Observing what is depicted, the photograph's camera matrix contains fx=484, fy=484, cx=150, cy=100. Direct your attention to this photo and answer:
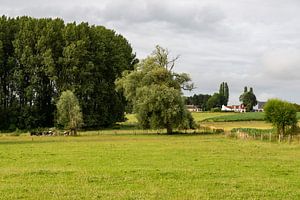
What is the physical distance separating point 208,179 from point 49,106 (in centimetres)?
7209

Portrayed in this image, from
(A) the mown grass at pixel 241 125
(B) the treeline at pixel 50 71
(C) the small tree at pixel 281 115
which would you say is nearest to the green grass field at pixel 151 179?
(C) the small tree at pixel 281 115

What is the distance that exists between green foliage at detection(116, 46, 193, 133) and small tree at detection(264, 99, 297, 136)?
40.2ft

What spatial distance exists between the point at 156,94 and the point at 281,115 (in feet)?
58.4

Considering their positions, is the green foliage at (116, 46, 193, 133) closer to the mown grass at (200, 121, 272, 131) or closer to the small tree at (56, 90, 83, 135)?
the small tree at (56, 90, 83, 135)

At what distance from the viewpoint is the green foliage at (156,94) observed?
70000mm

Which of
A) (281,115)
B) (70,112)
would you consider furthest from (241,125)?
(70,112)

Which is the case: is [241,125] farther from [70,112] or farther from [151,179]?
[151,179]

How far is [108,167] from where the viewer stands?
82.3ft

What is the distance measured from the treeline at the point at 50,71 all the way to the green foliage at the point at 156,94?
10168mm

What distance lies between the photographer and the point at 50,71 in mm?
82250

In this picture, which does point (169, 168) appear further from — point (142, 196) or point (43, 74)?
point (43, 74)

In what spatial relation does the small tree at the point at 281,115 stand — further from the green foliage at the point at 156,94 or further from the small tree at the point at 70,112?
the small tree at the point at 70,112

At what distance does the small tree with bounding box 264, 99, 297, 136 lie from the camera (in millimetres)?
66125

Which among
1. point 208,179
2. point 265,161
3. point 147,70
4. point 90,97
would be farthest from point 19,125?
point 208,179
